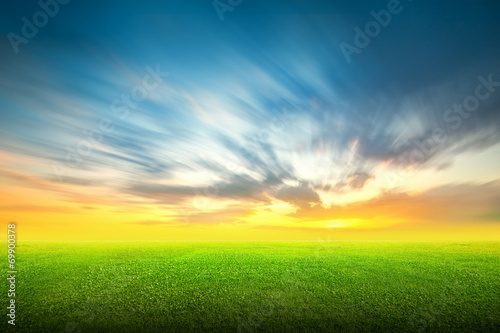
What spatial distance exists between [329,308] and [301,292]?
128 inches

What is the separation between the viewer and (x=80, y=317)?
17.3 meters

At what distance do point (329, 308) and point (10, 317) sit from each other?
22.5 metres

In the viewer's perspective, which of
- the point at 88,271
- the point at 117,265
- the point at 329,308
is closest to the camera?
the point at 329,308

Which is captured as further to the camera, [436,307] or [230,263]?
[230,263]

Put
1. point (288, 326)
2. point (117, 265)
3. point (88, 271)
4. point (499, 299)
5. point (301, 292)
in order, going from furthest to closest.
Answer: point (117, 265)
point (88, 271)
point (301, 292)
point (499, 299)
point (288, 326)

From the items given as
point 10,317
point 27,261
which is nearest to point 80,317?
point 10,317

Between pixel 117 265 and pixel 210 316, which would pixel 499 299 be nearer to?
pixel 210 316

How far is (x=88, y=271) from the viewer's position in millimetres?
26859

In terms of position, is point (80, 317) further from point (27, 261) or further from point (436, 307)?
point (436, 307)

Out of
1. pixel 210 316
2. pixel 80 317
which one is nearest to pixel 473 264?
pixel 210 316

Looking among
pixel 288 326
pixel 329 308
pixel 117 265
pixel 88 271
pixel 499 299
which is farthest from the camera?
pixel 117 265

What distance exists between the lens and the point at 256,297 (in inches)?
804

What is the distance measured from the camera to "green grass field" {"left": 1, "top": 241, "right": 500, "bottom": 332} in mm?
16630

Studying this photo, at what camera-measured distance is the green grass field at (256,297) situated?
54.6ft
